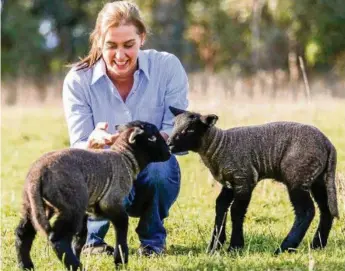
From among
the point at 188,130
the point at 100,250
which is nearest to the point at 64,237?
the point at 100,250

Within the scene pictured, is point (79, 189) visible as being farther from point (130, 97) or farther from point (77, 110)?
point (130, 97)

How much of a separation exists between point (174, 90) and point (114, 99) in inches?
22.5

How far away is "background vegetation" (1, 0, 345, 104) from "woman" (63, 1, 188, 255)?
29762mm

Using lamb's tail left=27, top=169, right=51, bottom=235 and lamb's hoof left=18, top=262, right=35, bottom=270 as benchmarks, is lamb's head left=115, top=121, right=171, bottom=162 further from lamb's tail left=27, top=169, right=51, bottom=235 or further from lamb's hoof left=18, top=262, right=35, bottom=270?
lamb's hoof left=18, top=262, right=35, bottom=270

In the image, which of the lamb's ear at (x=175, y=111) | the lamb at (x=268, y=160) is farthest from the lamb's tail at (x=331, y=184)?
the lamb's ear at (x=175, y=111)

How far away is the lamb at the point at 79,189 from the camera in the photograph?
231 inches

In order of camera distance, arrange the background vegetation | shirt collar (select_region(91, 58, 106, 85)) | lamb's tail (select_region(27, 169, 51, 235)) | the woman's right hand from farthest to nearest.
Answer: the background vegetation → shirt collar (select_region(91, 58, 106, 85)) → the woman's right hand → lamb's tail (select_region(27, 169, 51, 235))

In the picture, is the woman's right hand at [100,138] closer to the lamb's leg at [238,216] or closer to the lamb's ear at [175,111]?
the lamb's ear at [175,111]

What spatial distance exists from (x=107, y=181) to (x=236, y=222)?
1396 millimetres

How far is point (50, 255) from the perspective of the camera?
23.3ft

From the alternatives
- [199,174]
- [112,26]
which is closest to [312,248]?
[112,26]

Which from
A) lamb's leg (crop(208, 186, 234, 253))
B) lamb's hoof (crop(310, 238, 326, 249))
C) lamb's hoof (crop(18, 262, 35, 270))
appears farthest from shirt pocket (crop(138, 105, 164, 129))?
lamb's hoof (crop(18, 262, 35, 270))

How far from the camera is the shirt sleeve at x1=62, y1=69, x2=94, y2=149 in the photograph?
24.3 ft

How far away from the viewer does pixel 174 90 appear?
7652 millimetres
